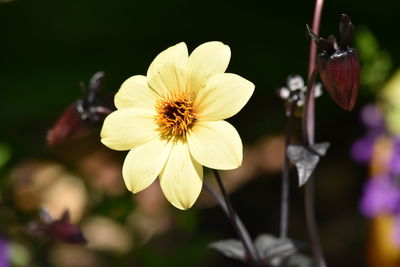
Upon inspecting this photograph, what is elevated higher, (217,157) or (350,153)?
(217,157)

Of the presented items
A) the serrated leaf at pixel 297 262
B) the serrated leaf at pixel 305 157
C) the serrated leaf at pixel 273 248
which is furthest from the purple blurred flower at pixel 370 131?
the serrated leaf at pixel 305 157

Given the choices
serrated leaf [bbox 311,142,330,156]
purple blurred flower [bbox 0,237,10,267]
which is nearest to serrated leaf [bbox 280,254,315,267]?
serrated leaf [bbox 311,142,330,156]

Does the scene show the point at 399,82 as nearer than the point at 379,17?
Yes

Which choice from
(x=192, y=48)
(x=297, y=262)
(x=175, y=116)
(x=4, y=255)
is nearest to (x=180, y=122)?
(x=175, y=116)

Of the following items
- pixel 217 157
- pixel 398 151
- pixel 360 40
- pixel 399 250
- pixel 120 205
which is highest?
pixel 217 157

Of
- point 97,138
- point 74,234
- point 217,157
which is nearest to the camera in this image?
point 217,157

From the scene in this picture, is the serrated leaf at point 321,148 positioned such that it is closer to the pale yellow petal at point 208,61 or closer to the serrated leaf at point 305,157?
the serrated leaf at point 305,157

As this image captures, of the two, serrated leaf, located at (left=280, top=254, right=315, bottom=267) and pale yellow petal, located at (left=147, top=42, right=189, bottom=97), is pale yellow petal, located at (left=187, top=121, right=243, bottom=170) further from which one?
serrated leaf, located at (left=280, top=254, right=315, bottom=267)

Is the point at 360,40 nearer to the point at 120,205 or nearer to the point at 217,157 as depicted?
the point at 120,205

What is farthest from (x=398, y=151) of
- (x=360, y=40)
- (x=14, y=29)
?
(x=14, y=29)
